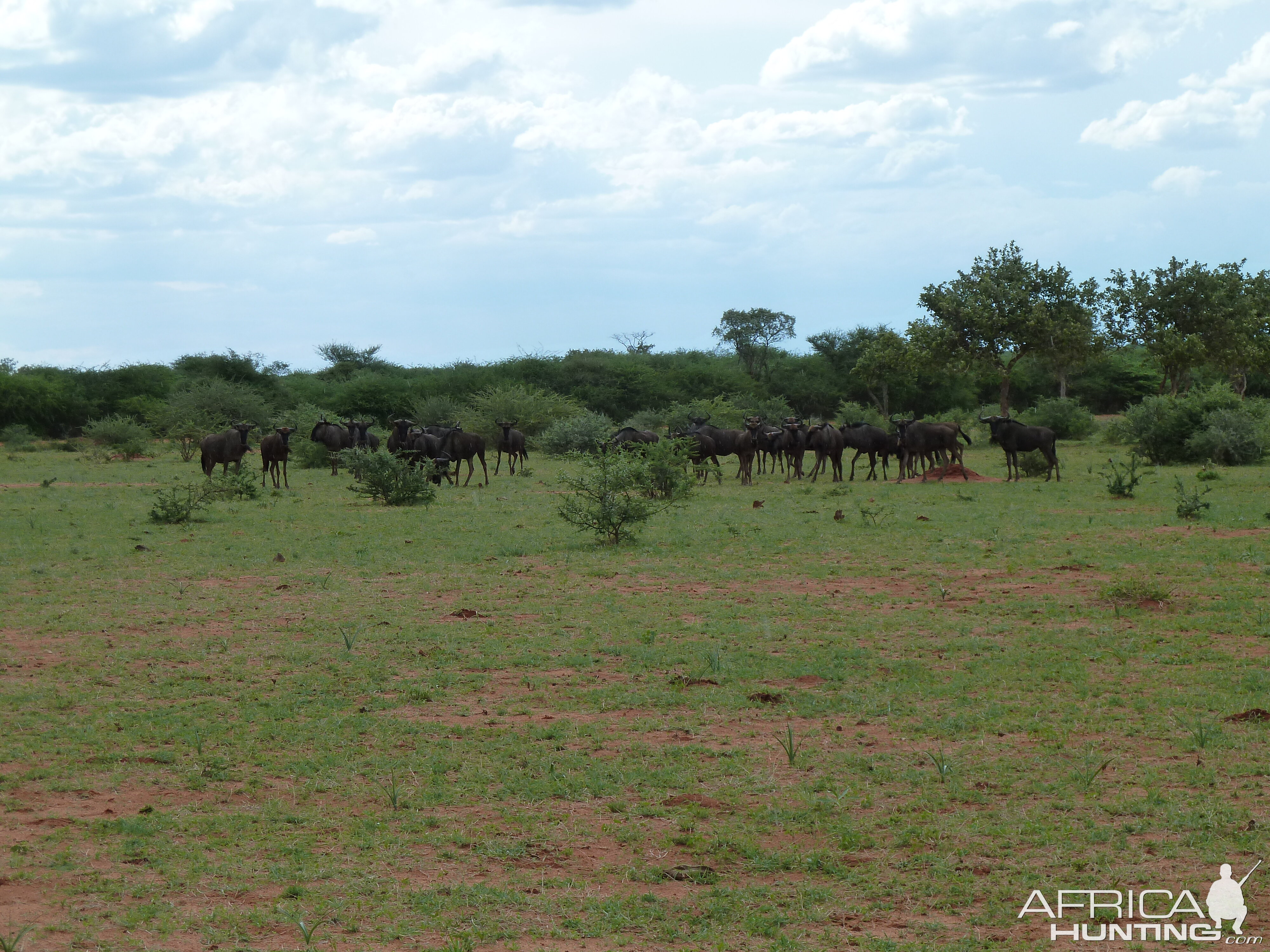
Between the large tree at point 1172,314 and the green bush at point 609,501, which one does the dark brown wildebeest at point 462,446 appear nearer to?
the green bush at point 609,501

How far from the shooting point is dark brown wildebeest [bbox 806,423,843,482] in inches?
1035

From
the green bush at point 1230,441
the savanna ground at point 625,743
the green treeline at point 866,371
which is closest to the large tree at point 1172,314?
the green treeline at point 866,371

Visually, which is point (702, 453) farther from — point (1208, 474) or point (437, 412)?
point (437, 412)

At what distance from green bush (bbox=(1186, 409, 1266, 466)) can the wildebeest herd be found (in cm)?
380

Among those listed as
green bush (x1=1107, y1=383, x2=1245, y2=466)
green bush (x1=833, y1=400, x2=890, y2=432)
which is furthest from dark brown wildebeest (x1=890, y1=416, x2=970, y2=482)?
green bush (x1=833, y1=400, x2=890, y2=432)

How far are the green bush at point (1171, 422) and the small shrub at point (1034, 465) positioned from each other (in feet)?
13.1

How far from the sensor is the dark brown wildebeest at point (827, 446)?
1035 inches

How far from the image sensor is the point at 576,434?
119ft

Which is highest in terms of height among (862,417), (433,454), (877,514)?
(862,417)

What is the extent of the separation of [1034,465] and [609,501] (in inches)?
540

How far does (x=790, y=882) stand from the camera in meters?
5.25

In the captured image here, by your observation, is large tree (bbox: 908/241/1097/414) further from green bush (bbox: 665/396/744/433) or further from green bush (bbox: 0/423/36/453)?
green bush (bbox: 0/423/36/453)

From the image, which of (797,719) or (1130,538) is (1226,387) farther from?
(797,719)

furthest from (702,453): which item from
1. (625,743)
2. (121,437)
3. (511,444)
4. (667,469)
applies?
(121,437)
